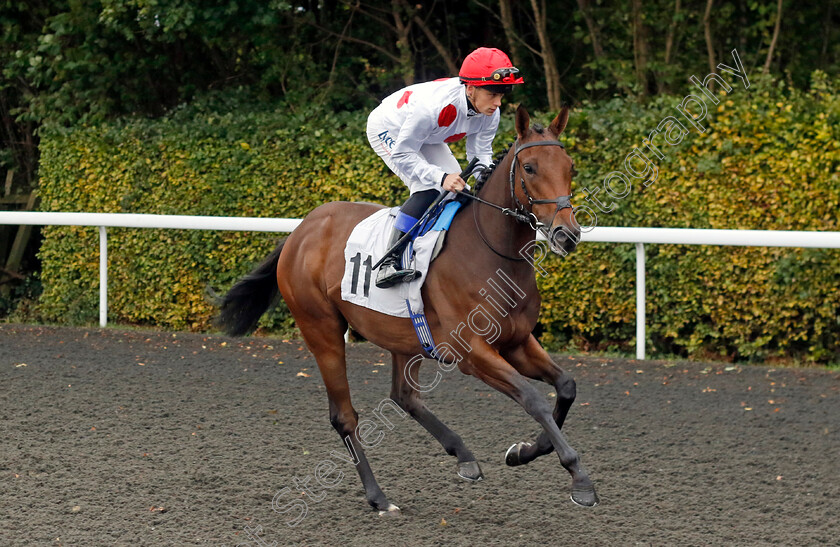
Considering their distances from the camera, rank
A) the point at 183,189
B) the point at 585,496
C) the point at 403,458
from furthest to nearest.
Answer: the point at 183,189, the point at 403,458, the point at 585,496

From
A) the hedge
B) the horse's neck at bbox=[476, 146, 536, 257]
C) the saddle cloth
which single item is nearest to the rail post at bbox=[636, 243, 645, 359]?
the hedge

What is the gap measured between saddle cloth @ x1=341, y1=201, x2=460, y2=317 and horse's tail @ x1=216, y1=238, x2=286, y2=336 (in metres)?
0.82

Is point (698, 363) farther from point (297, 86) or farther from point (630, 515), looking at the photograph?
point (297, 86)

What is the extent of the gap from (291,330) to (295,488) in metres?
4.47

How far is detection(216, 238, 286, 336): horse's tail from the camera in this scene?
543 centimetres

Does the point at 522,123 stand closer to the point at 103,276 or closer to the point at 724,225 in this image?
the point at 724,225

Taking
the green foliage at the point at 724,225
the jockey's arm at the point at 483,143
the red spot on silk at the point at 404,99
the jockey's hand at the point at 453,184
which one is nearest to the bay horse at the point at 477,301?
the jockey's hand at the point at 453,184

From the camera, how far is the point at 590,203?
771 cm

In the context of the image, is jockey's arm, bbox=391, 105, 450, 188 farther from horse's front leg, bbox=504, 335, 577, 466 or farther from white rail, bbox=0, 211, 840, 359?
white rail, bbox=0, 211, 840, 359

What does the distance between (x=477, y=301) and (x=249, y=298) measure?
1.80 meters

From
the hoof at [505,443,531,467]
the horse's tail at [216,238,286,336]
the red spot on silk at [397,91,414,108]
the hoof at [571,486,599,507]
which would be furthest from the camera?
the horse's tail at [216,238,286,336]

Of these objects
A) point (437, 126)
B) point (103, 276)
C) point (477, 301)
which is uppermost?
point (437, 126)

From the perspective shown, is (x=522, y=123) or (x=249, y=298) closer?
(x=522, y=123)

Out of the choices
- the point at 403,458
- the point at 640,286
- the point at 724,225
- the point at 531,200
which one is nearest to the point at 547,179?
the point at 531,200
